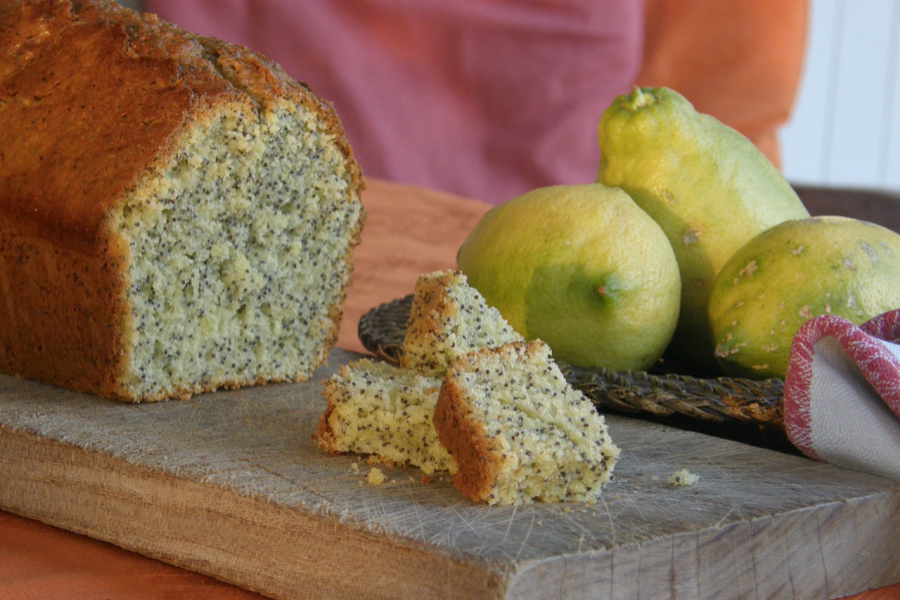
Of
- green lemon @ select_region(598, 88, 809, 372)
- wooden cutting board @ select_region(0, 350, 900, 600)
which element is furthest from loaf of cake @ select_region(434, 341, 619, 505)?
green lemon @ select_region(598, 88, 809, 372)

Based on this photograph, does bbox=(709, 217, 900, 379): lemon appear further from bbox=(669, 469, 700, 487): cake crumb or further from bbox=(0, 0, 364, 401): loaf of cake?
bbox=(0, 0, 364, 401): loaf of cake

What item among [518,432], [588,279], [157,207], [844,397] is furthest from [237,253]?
[844,397]

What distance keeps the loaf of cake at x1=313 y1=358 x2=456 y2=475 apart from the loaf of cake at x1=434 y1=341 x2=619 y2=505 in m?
0.04

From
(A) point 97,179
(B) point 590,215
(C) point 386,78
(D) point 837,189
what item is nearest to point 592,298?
(B) point 590,215

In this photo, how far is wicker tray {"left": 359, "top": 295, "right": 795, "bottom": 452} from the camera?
1291mm

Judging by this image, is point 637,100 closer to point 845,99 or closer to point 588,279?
point 588,279

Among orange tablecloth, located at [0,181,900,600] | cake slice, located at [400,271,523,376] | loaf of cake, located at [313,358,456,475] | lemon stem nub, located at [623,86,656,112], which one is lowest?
orange tablecloth, located at [0,181,900,600]

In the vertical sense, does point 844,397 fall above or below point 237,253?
below

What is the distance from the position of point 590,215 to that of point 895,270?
0.44 m

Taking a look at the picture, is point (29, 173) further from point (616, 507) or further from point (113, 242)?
point (616, 507)

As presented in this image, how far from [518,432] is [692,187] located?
30.5 inches

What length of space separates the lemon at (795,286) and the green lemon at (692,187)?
0.52 feet

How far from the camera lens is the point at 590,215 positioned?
1462mm

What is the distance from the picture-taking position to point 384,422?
3.73 feet
